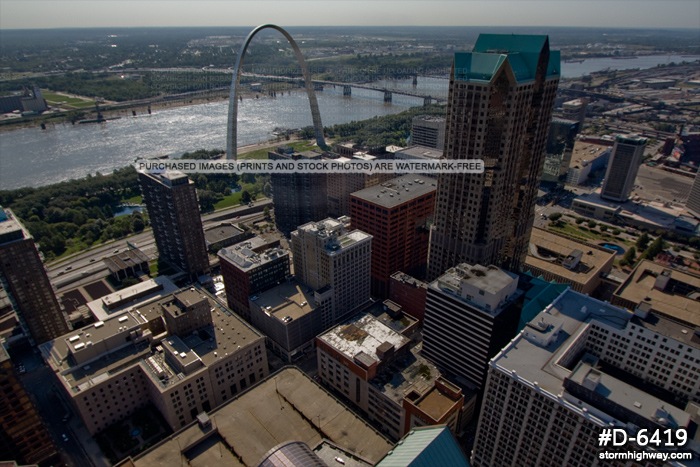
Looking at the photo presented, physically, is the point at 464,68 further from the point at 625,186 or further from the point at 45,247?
the point at 45,247

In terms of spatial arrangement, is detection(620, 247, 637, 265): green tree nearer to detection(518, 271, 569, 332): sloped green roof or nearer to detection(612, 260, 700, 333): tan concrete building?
detection(612, 260, 700, 333): tan concrete building

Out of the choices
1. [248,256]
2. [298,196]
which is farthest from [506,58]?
[298,196]

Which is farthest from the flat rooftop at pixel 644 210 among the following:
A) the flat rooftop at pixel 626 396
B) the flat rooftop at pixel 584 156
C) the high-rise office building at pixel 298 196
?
the flat rooftop at pixel 626 396

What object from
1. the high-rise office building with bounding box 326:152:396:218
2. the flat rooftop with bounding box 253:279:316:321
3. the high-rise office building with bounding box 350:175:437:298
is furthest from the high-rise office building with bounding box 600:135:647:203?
the flat rooftop with bounding box 253:279:316:321

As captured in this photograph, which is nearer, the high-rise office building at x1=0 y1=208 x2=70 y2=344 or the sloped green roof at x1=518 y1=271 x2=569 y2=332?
the sloped green roof at x1=518 y1=271 x2=569 y2=332

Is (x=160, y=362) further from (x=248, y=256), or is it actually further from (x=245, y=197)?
(x=245, y=197)

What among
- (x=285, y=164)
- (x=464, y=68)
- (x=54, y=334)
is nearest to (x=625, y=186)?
(x=464, y=68)
